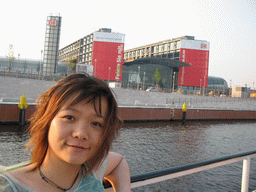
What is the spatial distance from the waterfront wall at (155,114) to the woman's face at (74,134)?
36.1 feet

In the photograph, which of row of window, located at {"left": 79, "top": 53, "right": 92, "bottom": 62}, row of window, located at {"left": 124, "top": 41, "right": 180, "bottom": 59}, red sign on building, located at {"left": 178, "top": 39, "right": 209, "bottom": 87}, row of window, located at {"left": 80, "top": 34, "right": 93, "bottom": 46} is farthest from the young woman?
row of window, located at {"left": 80, "top": 34, "right": 93, "bottom": 46}

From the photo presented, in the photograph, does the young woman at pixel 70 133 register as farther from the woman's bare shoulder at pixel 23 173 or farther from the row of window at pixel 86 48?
the row of window at pixel 86 48

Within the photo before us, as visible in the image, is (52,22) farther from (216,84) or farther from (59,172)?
(216,84)

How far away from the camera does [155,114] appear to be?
21.2 m

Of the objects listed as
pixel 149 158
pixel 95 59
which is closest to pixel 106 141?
pixel 149 158

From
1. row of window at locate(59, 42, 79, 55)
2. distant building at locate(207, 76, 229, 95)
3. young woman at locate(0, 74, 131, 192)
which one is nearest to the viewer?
young woman at locate(0, 74, 131, 192)

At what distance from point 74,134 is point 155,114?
2052cm

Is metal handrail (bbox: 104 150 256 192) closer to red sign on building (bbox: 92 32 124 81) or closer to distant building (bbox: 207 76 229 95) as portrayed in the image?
red sign on building (bbox: 92 32 124 81)

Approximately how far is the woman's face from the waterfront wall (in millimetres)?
11009

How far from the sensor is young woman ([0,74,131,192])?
0.93 m

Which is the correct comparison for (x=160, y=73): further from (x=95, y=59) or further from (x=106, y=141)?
(x=106, y=141)

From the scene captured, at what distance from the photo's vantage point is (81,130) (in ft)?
3.13

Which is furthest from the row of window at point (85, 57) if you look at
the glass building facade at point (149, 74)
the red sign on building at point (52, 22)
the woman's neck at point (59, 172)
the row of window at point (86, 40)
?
the woman's neck at point (59, 172)

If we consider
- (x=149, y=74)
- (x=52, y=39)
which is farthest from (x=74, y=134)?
(x=149, y=74)
